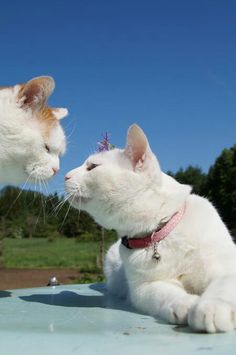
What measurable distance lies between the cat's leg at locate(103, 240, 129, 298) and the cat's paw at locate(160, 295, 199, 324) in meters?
0.80

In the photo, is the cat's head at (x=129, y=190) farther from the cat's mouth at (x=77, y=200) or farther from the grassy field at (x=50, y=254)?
the grassy field at (x=50, y=254)

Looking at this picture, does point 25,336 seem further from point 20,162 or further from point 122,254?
point 20,162

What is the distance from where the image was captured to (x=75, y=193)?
2338 mm

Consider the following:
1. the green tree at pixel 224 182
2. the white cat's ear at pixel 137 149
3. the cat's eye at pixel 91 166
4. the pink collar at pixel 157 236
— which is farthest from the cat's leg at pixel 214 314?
the green tree at pixel 224 182

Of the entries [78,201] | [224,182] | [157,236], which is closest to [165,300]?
[157,236]

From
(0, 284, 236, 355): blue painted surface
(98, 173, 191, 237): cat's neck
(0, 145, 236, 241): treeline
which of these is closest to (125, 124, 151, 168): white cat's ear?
(98, 173, 191, 237): cat's neck

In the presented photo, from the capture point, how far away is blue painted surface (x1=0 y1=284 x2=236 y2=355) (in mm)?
1302

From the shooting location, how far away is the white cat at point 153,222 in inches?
78.8

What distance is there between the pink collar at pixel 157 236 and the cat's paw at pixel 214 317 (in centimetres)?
60

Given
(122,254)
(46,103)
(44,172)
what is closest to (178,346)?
(122,254)

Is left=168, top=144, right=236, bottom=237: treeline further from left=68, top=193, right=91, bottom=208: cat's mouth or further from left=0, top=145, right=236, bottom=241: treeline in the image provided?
left=68, top=193, right=91, bottom=208: cat's mouth

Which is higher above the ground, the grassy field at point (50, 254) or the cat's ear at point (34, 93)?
the cat's ear at point (34, 93)

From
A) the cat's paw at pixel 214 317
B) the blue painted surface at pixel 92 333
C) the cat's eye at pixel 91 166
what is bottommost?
the blue painted surface at pixel 92 333

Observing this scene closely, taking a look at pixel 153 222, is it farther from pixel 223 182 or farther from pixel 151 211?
pixel 223 182
